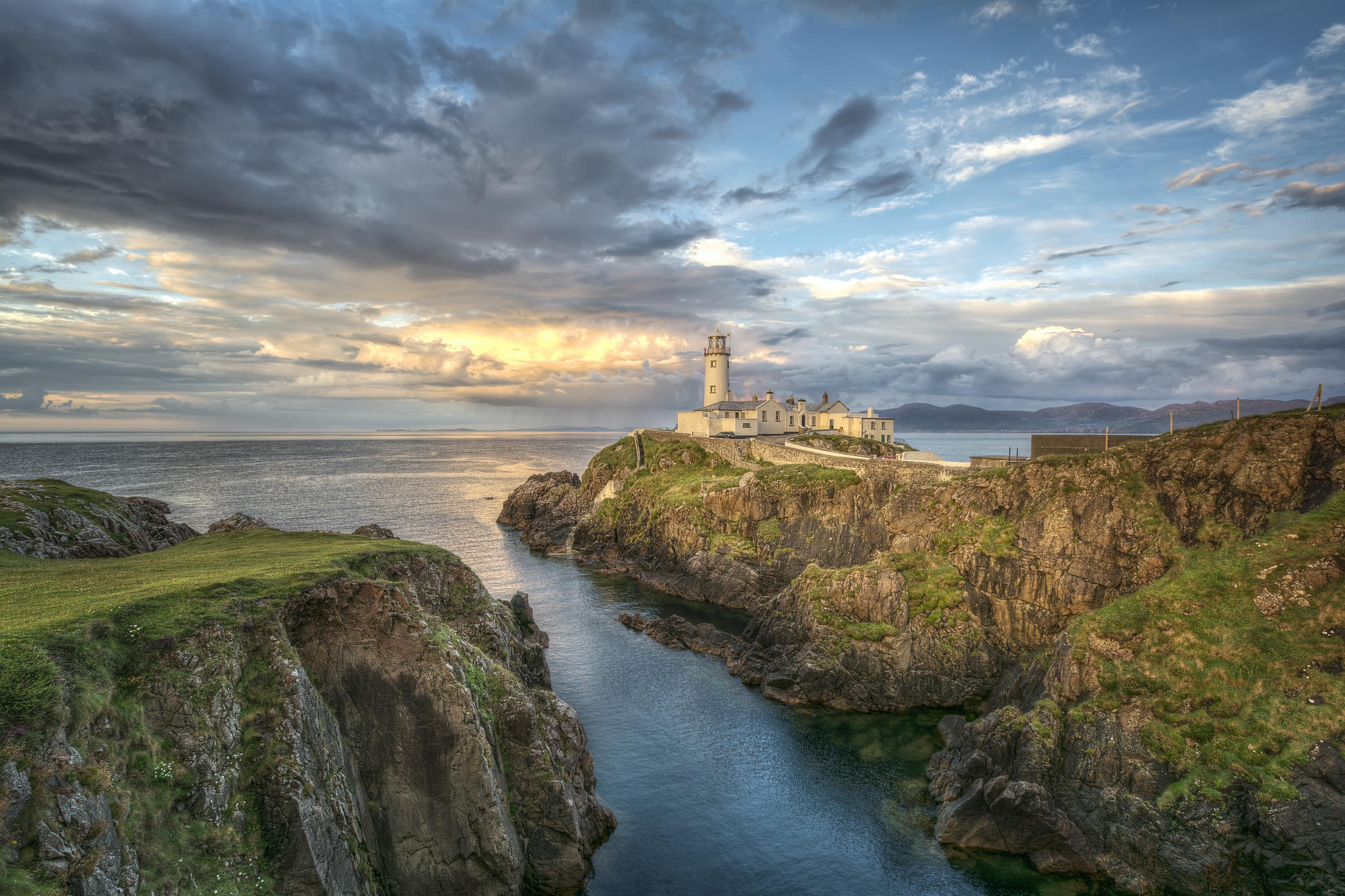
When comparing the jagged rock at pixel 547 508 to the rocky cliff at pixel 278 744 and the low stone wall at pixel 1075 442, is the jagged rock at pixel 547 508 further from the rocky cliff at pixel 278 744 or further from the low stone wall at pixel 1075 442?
the rocky cliff at pixel 278 744

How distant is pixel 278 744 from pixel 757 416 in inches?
3215

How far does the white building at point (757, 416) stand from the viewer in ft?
305

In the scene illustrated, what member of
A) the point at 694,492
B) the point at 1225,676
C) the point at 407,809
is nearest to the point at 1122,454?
the point at 1225,676

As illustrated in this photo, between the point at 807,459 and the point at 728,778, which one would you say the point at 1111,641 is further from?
the point at 807,459

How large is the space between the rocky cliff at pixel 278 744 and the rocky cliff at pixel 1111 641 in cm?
1871

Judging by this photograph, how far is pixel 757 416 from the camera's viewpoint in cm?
9312

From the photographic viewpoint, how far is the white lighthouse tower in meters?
102

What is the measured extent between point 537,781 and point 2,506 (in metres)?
31.9

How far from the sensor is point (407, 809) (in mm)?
19516

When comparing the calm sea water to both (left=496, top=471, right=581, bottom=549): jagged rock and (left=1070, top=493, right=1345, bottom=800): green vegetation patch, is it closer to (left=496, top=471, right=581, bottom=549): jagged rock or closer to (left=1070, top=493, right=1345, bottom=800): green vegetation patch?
(left=1070, top=493, right=1345, bottom=800): green vegetation patch

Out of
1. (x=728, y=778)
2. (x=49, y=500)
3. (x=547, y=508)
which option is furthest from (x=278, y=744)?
(x=547, y=508)

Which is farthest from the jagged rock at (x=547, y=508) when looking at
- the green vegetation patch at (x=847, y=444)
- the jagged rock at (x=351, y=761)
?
the jagged rock at (x=351, y=761)

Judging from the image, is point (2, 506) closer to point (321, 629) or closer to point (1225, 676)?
point (321, 629)

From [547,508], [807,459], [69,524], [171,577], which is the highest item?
[807,459]
